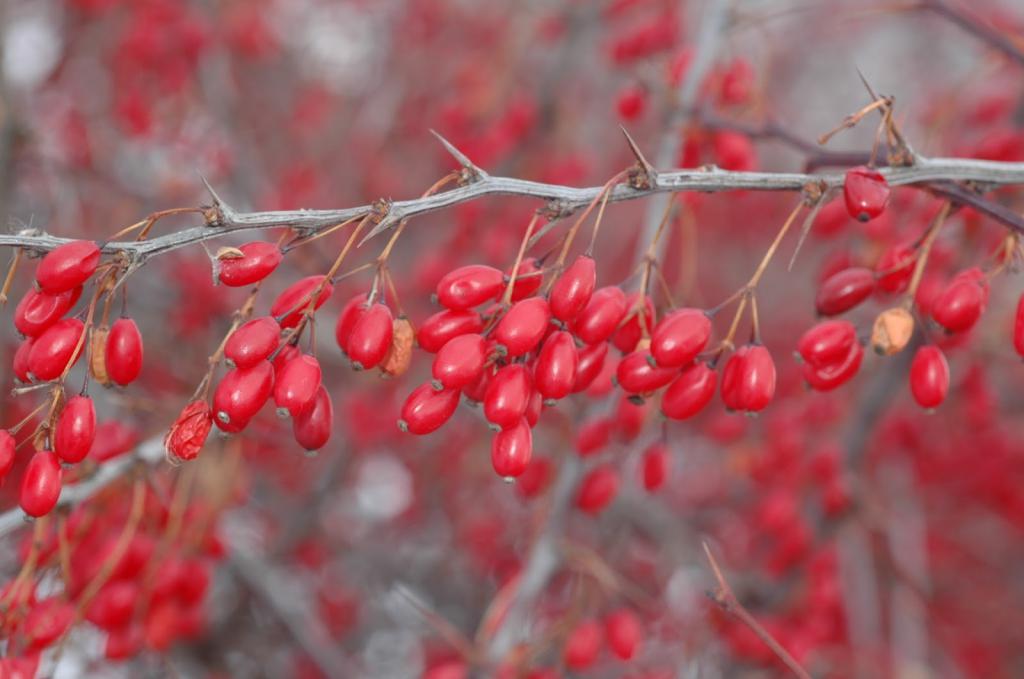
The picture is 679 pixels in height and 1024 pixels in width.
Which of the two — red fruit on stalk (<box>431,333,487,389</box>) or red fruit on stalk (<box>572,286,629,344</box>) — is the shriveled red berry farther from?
red fruit on stalk (<box>572,286,629,344</box>)

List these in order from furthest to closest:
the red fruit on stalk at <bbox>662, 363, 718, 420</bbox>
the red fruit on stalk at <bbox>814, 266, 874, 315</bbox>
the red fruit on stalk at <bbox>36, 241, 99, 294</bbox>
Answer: the red fruit on stalk at <bbox>814, 266, 874, 315</bbox>
the red fruit on stalk at <bbox>662, 363, 718, 420</bbox>
the red fruit on stalk at <bbox>36, 241, 99, 294</bbox>

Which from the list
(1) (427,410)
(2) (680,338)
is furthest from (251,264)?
(2) (680,338)

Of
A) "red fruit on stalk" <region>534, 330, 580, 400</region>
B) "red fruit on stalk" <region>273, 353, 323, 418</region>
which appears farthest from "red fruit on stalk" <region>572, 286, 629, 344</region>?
"red fruit on stalk" <region>273, 353, 323, 418</region>

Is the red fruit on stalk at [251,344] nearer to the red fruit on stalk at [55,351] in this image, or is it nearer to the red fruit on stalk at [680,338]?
the red fruit on stalk at [55,351]

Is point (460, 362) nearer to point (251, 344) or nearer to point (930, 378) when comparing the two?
point (251, 344)

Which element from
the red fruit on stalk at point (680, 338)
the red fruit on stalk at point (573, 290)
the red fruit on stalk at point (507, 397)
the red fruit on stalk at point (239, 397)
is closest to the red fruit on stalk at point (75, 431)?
the red fruit on stalk at point (239, 397)
